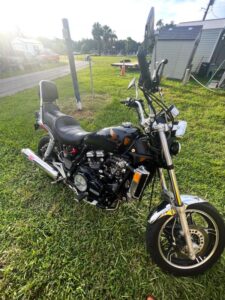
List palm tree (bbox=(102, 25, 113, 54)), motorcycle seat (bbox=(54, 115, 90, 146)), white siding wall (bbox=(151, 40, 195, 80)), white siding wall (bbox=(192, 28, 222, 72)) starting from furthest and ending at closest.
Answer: palm tree (bbox=(102, 25, 113, 54)) → white siding wall (bbox=(192, 28, 222, 72)) → white siding wall (bbox=(151, 40, 195, 80)) → motorcycle seat (bbox=(54, 115, 90, 146))

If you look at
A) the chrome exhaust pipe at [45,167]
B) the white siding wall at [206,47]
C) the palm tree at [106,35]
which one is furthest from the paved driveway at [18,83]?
the palm tree at [106,35]

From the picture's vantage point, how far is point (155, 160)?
4.81 feet

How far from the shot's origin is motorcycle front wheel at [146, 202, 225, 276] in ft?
4.87

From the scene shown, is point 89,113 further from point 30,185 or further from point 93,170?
point 93,170

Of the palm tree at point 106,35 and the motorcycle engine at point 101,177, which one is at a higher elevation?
the motorcycle engine at point 101,177

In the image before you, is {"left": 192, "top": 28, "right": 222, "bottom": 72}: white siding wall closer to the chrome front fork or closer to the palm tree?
the chrome front fork

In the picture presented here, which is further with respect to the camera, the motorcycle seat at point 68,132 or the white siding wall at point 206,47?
the white siding wall at point 206,47

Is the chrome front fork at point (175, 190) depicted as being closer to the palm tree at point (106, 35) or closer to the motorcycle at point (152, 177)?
the motorcycle at point (152, 177)

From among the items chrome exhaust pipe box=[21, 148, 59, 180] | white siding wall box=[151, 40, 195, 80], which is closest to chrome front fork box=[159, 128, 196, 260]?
chrome exhaust pipe box=[21, 148, 59, 180]

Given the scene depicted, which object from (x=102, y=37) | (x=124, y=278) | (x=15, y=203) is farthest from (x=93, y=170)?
(x=102, y=37)

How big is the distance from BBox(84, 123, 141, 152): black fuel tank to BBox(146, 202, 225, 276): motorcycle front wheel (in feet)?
2.29

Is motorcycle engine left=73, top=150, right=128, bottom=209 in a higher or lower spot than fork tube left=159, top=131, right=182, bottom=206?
lower

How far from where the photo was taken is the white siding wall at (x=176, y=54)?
356 inches

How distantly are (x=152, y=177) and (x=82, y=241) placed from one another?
104 centimetres
